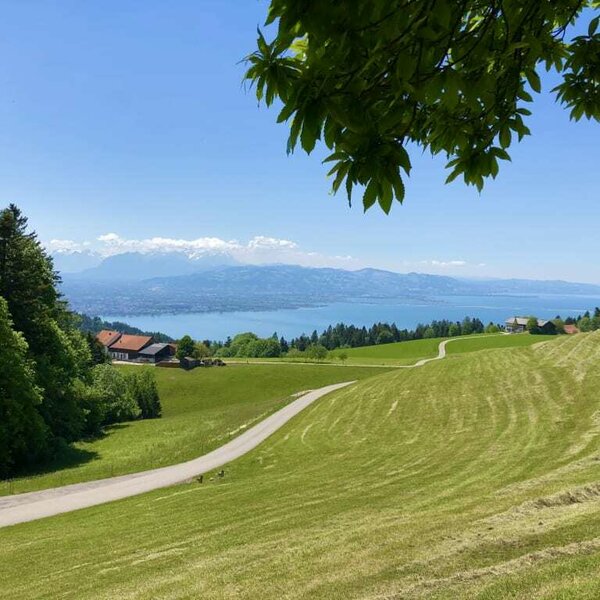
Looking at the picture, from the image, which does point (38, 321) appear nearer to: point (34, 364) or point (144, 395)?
point (34, 364)

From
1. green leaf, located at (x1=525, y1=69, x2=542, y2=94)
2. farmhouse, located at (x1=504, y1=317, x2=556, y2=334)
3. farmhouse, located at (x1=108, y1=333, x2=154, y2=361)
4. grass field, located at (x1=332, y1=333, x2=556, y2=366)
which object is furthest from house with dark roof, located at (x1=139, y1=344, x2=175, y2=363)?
green leaf, located at (x1=525, y1=69, x2=542, y2=94)

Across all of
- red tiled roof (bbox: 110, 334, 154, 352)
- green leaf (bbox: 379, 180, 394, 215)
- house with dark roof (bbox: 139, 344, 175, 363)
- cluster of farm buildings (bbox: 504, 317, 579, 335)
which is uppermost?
A: green leaf (bbox: 379, 180, 394, 215)

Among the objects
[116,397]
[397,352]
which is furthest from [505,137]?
[397,352]

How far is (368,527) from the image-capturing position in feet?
36.5

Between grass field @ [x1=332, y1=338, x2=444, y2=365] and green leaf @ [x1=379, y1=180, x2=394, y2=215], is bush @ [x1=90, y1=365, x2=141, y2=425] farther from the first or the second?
green leaf @ [x1=379, y1=180, x2=394, y2=215]

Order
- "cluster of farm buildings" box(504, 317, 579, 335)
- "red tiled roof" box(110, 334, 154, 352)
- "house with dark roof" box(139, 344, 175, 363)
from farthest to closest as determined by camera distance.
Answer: "cluster of farm buildings" box(504, 317, 579, 335)
"red tiled roof" box(110, 334, 154, 352)
"house with dark roof" box(139, 344, 175, 363)

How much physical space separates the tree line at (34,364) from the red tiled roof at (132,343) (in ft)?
300

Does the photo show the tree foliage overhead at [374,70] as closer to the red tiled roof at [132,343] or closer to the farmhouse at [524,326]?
the red tiled roof at [132,343]

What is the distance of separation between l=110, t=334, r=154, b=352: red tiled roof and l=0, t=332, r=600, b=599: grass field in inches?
4674

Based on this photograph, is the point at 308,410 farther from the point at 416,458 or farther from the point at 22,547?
the point at 22,547

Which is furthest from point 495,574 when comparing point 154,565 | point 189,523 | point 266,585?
point 189,523

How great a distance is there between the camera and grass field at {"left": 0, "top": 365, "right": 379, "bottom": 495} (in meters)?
29.5

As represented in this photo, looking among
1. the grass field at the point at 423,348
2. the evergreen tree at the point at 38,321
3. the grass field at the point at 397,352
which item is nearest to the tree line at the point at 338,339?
the grass field at the point at 397,352

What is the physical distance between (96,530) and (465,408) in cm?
2236
